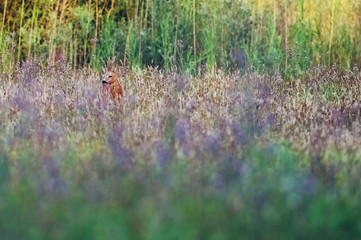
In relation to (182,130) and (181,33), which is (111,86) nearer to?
(182,130)

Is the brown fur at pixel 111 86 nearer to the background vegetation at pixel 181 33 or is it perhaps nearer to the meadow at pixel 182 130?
the meadow at pixel 182 130

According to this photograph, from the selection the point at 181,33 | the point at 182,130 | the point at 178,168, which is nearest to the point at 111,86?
the point at 182,130

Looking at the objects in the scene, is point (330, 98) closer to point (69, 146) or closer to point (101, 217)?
point (69, 146)

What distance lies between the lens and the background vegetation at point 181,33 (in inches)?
279

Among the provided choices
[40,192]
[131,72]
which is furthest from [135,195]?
[131,72]

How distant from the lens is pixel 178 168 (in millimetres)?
2551

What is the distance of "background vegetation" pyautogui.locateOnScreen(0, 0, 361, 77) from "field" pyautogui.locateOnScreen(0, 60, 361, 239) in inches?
86.2

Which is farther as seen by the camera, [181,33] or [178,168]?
[181,33]

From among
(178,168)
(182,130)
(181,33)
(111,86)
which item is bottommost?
(181,33)

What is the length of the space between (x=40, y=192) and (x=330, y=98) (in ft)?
11.3

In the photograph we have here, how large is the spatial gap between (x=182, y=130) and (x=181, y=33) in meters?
4.09

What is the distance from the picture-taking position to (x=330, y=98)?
5215mm

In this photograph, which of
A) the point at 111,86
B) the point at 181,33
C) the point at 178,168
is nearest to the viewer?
the point at 178,168

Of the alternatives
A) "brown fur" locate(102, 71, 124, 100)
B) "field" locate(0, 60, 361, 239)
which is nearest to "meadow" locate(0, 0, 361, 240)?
"field" locate(0, 60, 361, 239)
